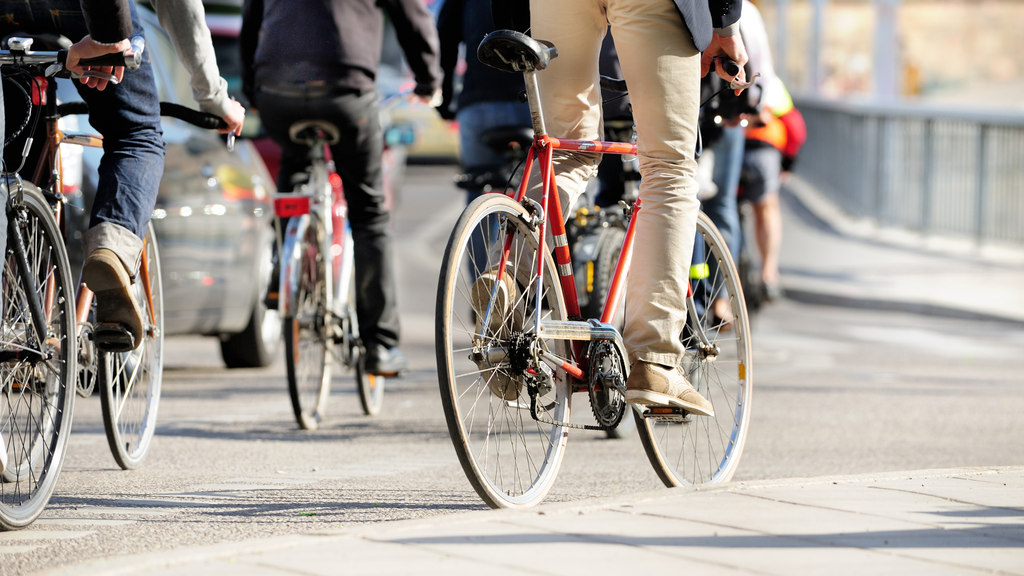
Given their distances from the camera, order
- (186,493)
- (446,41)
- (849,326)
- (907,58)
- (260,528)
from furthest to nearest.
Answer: (907,58)
(849,326)
(446,41)
(186,493)
(260,528)

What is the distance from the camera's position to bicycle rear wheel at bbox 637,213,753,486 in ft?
14.8

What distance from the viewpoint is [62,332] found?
3.96 metres

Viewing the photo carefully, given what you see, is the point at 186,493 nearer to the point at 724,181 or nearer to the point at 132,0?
the point at 132,0

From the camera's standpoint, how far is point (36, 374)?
12.7 feet

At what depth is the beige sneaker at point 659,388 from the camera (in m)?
3.97

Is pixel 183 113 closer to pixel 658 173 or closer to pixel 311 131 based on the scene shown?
pixel 311 131

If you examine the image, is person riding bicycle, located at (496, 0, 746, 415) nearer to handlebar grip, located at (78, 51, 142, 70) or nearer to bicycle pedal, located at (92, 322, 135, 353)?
handlebar grip, located at (78, 51, 142, 70)

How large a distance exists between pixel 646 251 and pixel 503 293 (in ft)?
1.60

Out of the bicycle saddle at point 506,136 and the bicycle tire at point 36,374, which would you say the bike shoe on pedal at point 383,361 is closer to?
the bicycle saddle at point 506,136

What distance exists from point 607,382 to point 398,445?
1.68 metres

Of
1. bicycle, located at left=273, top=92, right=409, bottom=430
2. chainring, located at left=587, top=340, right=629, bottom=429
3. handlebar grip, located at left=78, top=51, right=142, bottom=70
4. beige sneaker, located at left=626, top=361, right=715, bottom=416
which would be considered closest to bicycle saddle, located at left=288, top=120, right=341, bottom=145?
bicycle, located at left=273, top=92, right=409, bottom=430

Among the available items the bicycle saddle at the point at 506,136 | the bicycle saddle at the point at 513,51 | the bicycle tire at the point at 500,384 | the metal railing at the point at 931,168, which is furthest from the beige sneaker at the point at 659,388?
the metal railing at the point at 931,168

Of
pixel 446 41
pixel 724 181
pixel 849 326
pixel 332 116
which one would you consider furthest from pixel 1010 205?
pixel 332 116

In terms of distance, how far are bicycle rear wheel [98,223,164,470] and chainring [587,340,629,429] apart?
1420 mm
